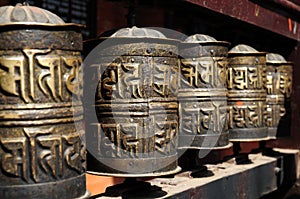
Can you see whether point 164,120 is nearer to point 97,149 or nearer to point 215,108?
point 97,149

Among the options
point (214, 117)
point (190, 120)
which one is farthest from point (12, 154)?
point (214, 117)

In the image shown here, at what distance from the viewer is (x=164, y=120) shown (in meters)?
2.69

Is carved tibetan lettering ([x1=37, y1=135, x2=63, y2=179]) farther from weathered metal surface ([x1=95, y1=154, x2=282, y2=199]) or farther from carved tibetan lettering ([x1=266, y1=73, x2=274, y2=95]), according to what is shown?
carved tibetan lettering ([x1=266, y1=73, x2=274, y2=95])

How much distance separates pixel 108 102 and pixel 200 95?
784mm

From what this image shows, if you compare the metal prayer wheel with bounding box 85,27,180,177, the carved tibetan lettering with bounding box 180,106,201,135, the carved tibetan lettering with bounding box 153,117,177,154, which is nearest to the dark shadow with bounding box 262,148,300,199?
the carved tibetan lettering with bounding box 180,106,201,135

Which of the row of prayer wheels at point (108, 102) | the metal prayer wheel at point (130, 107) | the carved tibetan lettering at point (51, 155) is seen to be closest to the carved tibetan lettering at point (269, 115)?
the row of prayer wheels at point (108, 102)

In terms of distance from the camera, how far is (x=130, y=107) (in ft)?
8.57

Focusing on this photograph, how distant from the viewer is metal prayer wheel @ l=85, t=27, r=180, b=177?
261 centimetres

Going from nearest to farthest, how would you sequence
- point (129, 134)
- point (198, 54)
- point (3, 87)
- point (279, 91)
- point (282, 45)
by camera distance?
1. point (3, 87)
2. point (129, 134)
3. point (198, 54)
4. point (279, 91)
5. point (282, 45)

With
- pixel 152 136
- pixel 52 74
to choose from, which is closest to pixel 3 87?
→ pixel 52 74

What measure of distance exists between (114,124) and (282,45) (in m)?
3.06

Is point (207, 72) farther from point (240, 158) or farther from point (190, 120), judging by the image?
point (240, 158)

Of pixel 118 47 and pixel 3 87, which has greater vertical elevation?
pixel 118 47

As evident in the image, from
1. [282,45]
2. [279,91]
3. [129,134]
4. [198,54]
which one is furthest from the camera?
[282,45]
